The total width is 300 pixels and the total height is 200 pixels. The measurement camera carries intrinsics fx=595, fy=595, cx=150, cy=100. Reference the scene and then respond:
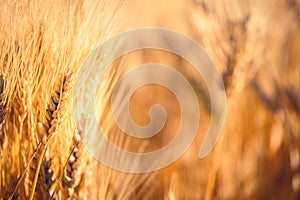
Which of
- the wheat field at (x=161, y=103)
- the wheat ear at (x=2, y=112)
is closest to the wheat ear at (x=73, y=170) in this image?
the wheat field at (x=161, y=103)

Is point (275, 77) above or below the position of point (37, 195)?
above

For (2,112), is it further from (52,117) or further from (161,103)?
(161,103)

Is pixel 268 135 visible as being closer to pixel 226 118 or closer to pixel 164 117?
pixel 226 118

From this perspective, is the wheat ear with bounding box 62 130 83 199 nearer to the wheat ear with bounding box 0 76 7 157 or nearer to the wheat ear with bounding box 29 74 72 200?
the wheat ear with bounding box 29 74 72 200

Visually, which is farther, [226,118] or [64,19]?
[64,19]

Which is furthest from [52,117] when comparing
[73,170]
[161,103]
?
[161,103]

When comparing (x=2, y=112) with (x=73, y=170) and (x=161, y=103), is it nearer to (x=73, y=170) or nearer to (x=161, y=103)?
(x=73, y=170)

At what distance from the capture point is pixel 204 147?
92cm

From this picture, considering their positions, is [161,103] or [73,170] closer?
[73,170]

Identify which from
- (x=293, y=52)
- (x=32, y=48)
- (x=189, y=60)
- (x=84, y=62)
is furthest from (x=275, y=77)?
(x=32, y=48)

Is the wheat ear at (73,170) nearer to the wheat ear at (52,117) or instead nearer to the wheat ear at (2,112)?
the wheat ear at (52,117)

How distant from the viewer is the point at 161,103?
106cm

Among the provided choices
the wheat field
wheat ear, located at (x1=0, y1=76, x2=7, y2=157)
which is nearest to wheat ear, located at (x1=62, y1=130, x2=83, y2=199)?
the wheat field

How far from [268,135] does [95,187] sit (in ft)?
0.92
